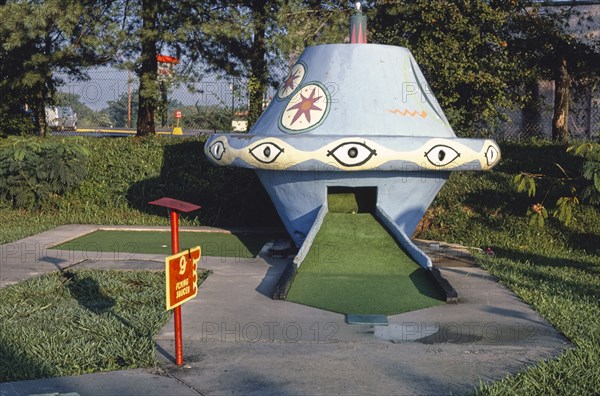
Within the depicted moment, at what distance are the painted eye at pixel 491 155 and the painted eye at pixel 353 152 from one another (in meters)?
1.39

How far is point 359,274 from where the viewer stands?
705 cm

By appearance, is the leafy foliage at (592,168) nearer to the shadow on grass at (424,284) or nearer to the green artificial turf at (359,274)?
the green artificial turf at (359,274)

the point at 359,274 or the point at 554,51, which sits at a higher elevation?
the point at 554,51

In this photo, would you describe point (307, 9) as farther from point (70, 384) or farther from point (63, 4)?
point (70, 384)

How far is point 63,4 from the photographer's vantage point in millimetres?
13555

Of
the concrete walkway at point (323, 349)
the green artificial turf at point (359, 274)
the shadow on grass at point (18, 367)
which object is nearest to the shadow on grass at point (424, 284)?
the green artificial turf at point (359, 274)

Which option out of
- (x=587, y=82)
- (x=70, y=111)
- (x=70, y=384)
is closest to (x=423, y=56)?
(x=587, y=82)

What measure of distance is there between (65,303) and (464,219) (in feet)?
19.8

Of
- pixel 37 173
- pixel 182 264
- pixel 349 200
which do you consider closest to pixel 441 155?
pixel 349 200

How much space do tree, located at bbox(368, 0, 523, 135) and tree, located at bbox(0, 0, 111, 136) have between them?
17.2ft

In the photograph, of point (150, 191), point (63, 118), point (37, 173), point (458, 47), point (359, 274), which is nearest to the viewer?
point (359, 274)

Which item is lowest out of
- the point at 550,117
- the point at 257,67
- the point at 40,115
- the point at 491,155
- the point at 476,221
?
the point at 476,221

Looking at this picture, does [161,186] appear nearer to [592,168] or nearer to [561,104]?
[592,168]

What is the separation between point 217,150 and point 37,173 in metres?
4.53
